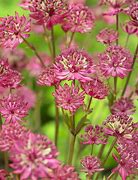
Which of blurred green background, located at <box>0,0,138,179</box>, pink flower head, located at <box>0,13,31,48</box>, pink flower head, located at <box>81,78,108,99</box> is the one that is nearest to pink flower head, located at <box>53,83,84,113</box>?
pink flower head, located at <box>81,78,108,99</box>

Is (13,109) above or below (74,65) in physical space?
below

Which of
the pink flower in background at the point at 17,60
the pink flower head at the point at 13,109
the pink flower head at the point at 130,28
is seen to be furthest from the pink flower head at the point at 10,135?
the pink flower in background at the point at 17,60

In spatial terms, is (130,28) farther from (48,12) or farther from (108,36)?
(48,12)

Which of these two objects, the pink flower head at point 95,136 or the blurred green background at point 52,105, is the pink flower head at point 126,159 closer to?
the pink flower head at point 95,136

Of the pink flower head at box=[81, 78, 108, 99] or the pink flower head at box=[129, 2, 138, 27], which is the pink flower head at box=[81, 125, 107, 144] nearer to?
the pink flower head at box=[81, 78, 108, 99]

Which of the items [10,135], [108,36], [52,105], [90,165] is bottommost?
[52,105]

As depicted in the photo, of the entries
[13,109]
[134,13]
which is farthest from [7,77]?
[134,13]

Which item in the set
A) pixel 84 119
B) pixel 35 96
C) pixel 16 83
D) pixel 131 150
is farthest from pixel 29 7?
pixel 35 96
